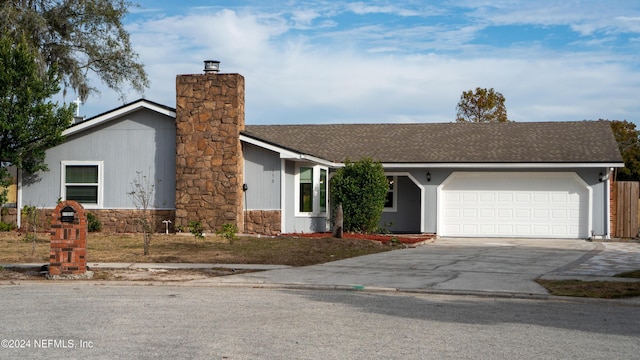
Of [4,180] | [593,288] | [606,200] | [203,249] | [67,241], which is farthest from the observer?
[606,200]

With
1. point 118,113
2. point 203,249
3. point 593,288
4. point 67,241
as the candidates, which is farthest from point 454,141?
point 67,241

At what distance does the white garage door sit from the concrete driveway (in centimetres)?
469

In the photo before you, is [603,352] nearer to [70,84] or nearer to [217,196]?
[217,196]

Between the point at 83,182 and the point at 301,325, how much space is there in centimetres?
1882

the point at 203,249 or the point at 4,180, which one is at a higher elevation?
the point at 4,180

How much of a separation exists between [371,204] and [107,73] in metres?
A: 16.9

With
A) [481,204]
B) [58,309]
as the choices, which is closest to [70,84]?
[481,204]

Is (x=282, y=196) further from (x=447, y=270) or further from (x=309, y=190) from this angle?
(x=447, y=270)

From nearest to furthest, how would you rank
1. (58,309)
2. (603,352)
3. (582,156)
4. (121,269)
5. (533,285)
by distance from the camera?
(603,352) → (58,309) → (533,285) → (121,269) → (582,156)

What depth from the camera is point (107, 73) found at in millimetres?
36312

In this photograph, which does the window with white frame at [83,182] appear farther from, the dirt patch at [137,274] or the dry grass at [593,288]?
the dry grass at [593,288]

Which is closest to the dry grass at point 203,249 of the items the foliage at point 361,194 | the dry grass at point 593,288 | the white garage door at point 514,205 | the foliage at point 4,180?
the foliage at point 4,180

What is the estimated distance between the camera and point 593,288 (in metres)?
13.0

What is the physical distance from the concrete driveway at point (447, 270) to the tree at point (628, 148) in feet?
86.5
